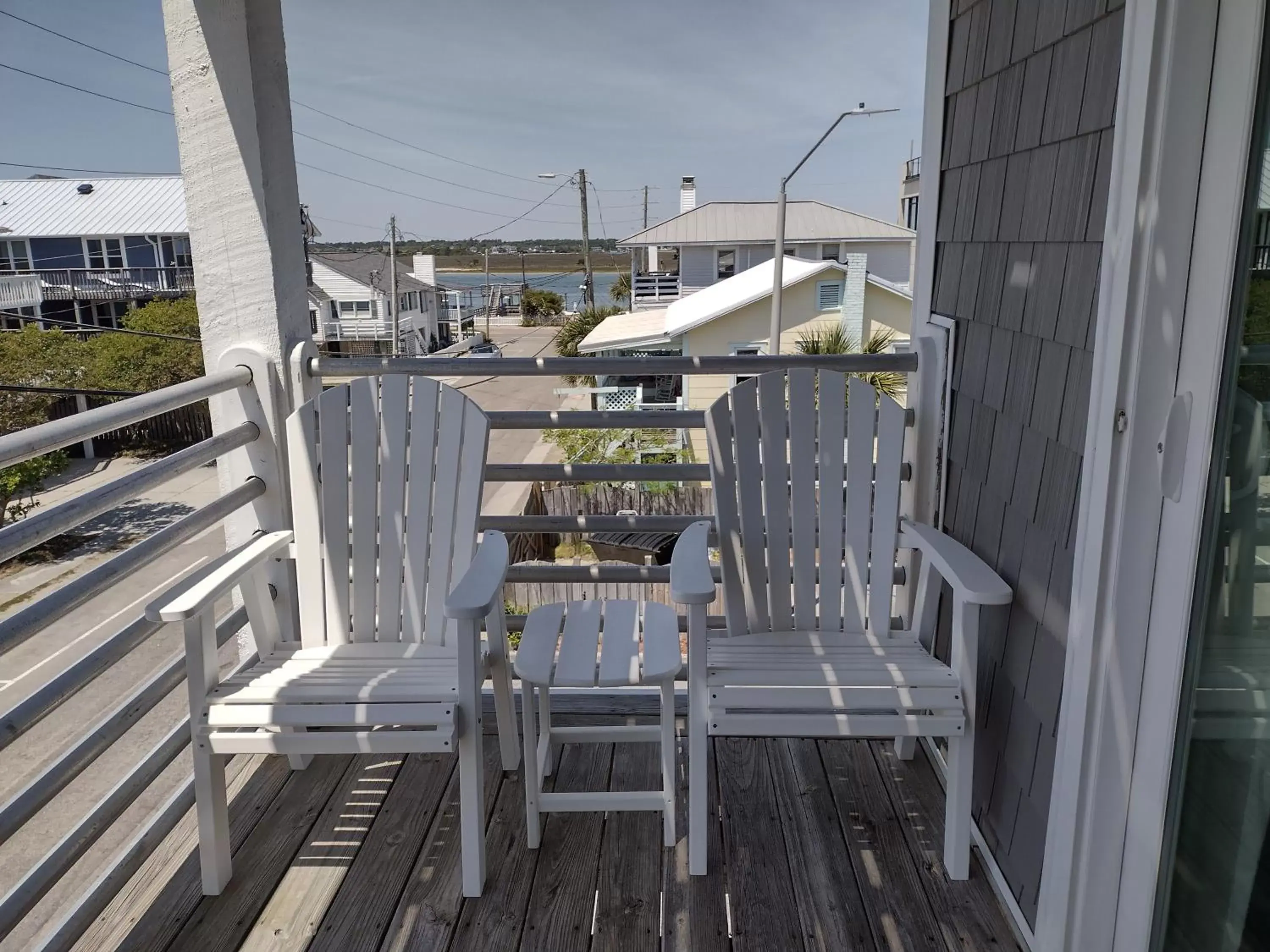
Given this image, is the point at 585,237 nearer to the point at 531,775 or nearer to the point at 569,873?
the point at 531,775

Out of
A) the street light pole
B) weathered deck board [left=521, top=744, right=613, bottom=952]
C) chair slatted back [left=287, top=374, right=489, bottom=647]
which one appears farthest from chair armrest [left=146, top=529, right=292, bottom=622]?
the street light pole

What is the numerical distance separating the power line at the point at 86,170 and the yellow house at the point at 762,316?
12.8 meters

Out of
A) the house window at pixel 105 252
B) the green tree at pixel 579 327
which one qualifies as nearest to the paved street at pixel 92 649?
the green tree at pixel 579 327

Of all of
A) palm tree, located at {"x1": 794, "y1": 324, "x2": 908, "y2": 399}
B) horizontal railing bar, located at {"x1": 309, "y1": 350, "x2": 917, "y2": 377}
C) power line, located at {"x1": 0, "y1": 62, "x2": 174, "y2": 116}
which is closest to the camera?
horizontal railing bar, located at {"x1": 309, "y1": 350, "x2": 917, "y2": 377}

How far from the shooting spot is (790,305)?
493 inches

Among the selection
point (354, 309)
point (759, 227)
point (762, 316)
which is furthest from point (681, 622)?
point (354, 309)

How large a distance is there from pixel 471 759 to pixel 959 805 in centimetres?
102

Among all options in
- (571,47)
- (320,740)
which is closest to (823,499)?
(320,740)

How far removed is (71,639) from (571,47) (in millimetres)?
11129

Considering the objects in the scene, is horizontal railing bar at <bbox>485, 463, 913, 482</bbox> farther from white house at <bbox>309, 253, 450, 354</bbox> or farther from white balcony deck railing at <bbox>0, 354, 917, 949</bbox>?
white house at <bbox>309, 253, 450, 354</bbox>

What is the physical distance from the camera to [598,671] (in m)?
1.79

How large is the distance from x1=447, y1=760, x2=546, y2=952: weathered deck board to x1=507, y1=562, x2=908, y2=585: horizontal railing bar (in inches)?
23.9

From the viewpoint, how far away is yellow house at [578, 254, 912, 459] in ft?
38.4

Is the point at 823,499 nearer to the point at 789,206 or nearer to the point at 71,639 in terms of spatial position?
the point at 71,639
